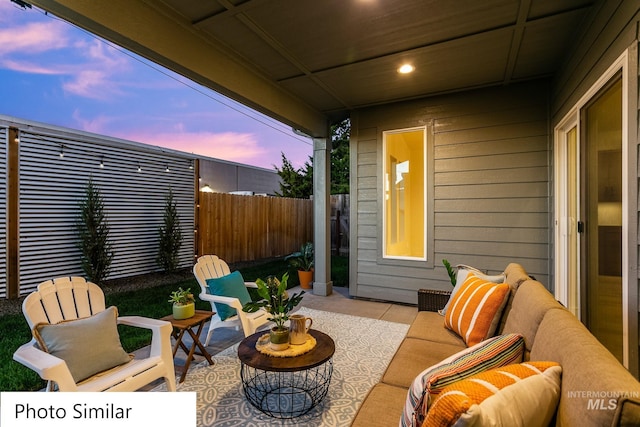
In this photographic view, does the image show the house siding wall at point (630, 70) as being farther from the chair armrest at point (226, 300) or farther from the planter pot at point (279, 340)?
the chair armrest at point (226, 300)

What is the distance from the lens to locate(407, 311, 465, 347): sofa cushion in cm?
202

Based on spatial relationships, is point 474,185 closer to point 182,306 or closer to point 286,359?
point 286,359

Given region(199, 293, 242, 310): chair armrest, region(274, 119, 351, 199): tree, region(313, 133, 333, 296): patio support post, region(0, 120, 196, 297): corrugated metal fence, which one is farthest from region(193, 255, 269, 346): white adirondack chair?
region(274, 119, 351, 199): tree

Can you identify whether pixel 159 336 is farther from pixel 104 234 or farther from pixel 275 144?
pixel 275 144

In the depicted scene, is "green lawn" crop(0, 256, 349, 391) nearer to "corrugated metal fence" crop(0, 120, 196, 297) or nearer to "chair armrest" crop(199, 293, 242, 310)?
"chair armrest" crop(199, 293, 242, 310)

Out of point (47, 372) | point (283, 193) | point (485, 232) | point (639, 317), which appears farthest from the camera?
point (283, 193)

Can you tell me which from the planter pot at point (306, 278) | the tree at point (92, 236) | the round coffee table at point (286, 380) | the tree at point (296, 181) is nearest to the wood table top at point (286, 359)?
the round coffee table at point (286, 380)

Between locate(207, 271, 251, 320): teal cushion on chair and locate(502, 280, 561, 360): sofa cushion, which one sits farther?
locate(207, 271, 251, 320): teal cushion on chair

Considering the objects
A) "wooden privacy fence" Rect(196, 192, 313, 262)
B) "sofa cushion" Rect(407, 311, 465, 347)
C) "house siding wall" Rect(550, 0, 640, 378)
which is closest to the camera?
"house siding wall" Rect(550, 0, 640, 378)

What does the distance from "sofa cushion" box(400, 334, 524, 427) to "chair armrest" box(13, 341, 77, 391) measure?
5.15 feet

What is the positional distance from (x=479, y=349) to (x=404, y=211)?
3624 millimetres

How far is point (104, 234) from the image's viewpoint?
4.92 meters

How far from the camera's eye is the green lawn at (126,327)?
2.23 meters

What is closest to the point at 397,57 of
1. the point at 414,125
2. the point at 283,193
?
the point at 414,125
